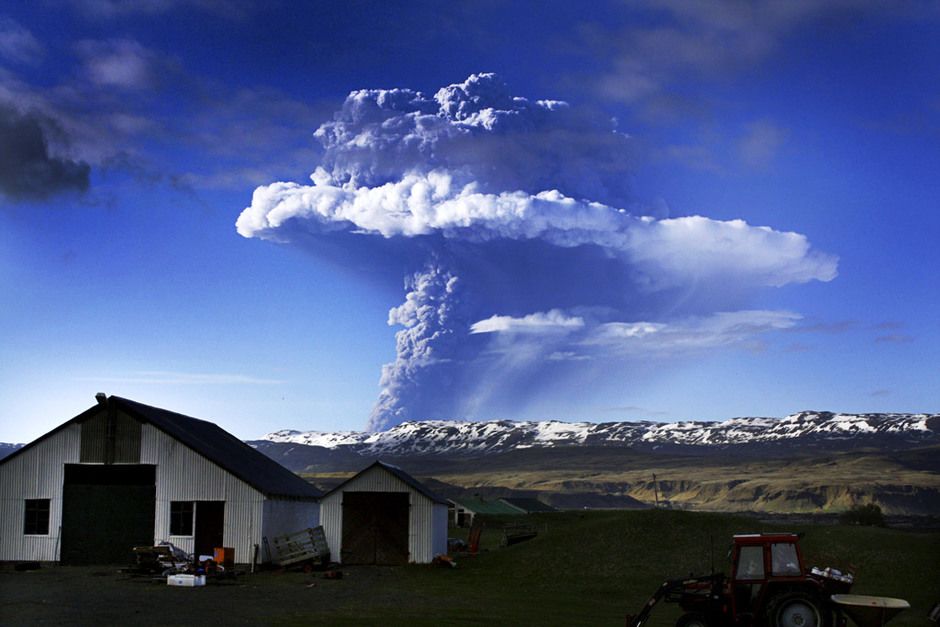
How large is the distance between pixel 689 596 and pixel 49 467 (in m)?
34.6

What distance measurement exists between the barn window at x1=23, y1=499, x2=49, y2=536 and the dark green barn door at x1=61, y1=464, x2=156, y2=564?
920 millimetres

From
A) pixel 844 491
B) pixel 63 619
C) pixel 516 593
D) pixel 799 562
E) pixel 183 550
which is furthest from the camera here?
pixel 844 491

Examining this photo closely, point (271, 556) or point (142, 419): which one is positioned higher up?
point (142, 419)

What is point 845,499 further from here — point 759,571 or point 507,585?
point 759,571

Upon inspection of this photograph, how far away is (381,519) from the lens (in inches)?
1898

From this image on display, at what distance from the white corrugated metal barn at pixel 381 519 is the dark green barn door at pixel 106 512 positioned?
838 centimetres

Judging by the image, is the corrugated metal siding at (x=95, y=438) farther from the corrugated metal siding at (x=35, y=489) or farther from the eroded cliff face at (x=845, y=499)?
the eroded cliff face at (x=845, y=499)

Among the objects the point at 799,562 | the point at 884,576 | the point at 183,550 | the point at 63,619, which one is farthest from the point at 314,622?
the point at 884,576

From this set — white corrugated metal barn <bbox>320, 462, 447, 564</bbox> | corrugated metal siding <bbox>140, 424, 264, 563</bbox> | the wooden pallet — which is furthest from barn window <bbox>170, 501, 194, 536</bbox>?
white corrugated metal barn <bbox>320, 462, 447, 564</bbox>

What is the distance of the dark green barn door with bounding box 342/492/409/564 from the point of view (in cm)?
4784

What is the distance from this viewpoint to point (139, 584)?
36.1m

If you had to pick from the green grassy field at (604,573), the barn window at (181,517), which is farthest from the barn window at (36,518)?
the green grassy field at (604,573)

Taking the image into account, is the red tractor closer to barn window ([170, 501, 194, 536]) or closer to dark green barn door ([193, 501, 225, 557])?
dark green barn door ([193, 501, 225, 557])

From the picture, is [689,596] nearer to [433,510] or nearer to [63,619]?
[63,619]
